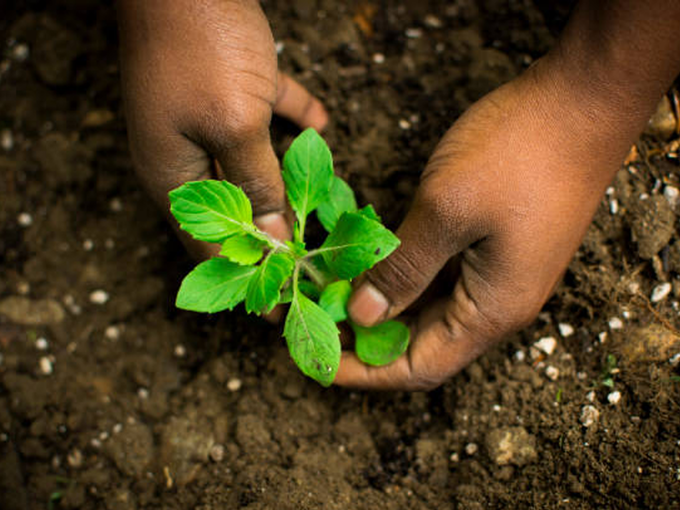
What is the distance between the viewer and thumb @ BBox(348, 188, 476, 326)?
1506 mm

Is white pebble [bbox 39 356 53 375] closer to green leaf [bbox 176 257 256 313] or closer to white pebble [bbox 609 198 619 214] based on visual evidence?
green leaf [bbox 176 257 256 313]

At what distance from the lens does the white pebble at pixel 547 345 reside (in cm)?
187

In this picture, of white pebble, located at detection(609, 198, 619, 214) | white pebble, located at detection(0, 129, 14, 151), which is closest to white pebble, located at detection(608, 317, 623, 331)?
white pebble, located at detection(609, 198, 619, 214)

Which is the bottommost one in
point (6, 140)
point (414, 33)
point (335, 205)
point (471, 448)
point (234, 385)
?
point (234, 385)

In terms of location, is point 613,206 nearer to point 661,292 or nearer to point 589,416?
point 661,292

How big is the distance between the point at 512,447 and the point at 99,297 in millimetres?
1556

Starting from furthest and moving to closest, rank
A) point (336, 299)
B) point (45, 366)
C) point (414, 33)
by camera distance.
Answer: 1. point (414, 33)
2. point (45, 366)
3. point (336, 299)

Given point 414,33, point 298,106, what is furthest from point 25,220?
point 414,33

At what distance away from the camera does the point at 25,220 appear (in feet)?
7.35

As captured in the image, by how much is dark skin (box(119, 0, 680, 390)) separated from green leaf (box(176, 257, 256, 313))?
29cm

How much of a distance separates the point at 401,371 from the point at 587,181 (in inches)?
30.6

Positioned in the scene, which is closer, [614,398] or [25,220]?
[614,398]

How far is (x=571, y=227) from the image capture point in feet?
5.30

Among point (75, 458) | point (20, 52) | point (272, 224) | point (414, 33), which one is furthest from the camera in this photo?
point (20, 52)
